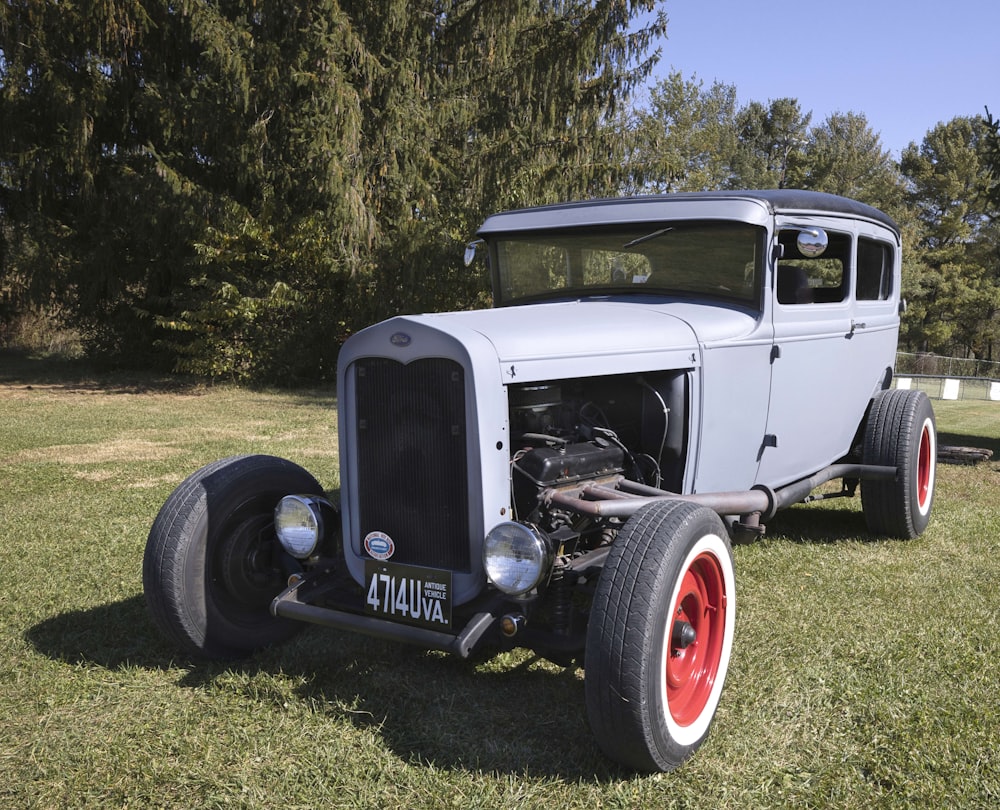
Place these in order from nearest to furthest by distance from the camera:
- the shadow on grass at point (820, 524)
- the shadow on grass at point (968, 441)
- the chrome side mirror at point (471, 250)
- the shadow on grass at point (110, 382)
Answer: the chrome side mirror at point (471, 250) → the shadow on grass at point (820, 524) → the shadow on grass at point (968, 441) → the shadow on grass at point (110, 382)

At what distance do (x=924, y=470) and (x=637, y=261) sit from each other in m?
2.93

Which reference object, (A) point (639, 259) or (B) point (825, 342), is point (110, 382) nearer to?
(A) point (639, 259)

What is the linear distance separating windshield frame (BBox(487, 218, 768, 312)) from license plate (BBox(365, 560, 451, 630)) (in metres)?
2.05

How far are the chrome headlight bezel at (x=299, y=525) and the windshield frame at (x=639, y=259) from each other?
1893 mm

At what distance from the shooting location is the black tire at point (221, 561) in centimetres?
350

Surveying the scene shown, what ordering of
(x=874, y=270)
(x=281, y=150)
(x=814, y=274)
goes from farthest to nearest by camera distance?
(x=281, y=150)
(x=814, y=274)
(x=874, y=270)

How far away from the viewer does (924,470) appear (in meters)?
6.01

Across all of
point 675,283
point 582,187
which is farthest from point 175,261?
point 675,283

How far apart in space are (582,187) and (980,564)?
11.9 m

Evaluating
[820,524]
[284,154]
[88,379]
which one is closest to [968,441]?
[820,524]

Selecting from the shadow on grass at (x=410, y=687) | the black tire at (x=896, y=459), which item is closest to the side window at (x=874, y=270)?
the black tire at (x=896, y=459)

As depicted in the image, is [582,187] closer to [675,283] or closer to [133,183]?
[133,183]

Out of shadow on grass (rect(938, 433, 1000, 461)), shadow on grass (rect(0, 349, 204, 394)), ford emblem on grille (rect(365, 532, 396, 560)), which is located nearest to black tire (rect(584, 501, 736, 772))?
ford emblem on grille (rect(365, 532, 396, 560))

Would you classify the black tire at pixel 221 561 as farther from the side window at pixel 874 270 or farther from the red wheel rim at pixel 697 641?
the side window at pixel 874 270
